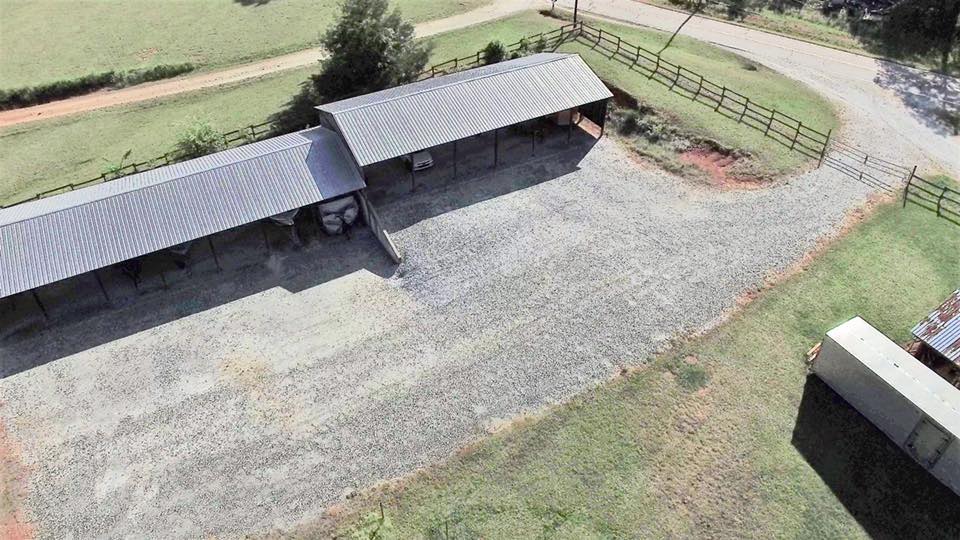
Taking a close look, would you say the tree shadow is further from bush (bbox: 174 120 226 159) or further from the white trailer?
bush (bbox: 174 120 226 159)

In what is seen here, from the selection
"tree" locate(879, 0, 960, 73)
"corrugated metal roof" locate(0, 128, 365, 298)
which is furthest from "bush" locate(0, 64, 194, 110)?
"tree" locate(879, 0, 960, 73)

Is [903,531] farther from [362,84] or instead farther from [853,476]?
[362,84]

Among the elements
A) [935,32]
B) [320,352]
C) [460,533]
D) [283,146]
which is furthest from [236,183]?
[935,32]

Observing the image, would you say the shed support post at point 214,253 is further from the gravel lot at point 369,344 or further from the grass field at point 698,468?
the grass field at point 698,468

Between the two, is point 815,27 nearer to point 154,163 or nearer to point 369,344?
point 369,344

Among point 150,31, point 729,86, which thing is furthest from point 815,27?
point 150,31

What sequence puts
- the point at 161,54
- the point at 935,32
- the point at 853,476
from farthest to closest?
1. the point at 161,54
2. the point at 935,32
3. the point at 853,476
